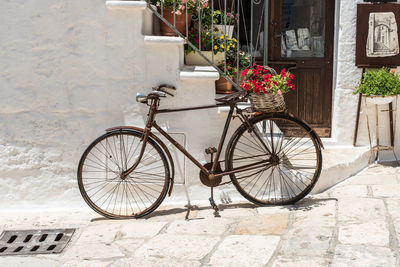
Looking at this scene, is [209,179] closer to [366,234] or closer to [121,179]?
[121,179]

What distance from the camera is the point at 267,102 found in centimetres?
484

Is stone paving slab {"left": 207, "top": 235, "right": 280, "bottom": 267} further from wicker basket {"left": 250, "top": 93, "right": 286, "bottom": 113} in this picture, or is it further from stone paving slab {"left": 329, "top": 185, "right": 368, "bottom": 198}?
stone paving slab {"left": 329, "top": 185, "right": 368, "bottom": 198}

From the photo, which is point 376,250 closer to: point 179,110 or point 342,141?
point 179,110

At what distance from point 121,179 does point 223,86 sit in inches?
55.7

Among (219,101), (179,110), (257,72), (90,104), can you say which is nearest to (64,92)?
(90,104)

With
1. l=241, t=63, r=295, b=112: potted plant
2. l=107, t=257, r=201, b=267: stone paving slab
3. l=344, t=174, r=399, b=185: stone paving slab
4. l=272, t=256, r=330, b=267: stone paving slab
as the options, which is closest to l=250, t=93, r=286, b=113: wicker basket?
l=241, t=63, r=295, b=112: potted plant

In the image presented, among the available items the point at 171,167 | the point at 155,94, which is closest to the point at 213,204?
the point at 171,167

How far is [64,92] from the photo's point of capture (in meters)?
5.12

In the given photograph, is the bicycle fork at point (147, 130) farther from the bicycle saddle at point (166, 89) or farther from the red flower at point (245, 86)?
the red flower at point (245, 86)

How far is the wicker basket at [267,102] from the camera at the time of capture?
484 centimetres

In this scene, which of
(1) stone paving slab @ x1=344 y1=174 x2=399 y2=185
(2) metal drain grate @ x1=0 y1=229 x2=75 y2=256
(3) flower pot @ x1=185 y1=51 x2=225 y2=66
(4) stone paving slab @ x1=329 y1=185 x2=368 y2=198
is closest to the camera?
(2) metal drain grate @ x1=0 y1=229 x2=75 y2=256

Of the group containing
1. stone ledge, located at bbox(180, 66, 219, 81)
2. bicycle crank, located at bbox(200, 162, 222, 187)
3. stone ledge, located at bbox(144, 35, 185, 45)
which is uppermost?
stone ledge, located at bbox(144, 35, 185, 45)

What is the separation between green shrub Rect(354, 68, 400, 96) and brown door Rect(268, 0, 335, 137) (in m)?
0.74

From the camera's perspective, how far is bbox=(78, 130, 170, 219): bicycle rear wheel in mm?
5164
